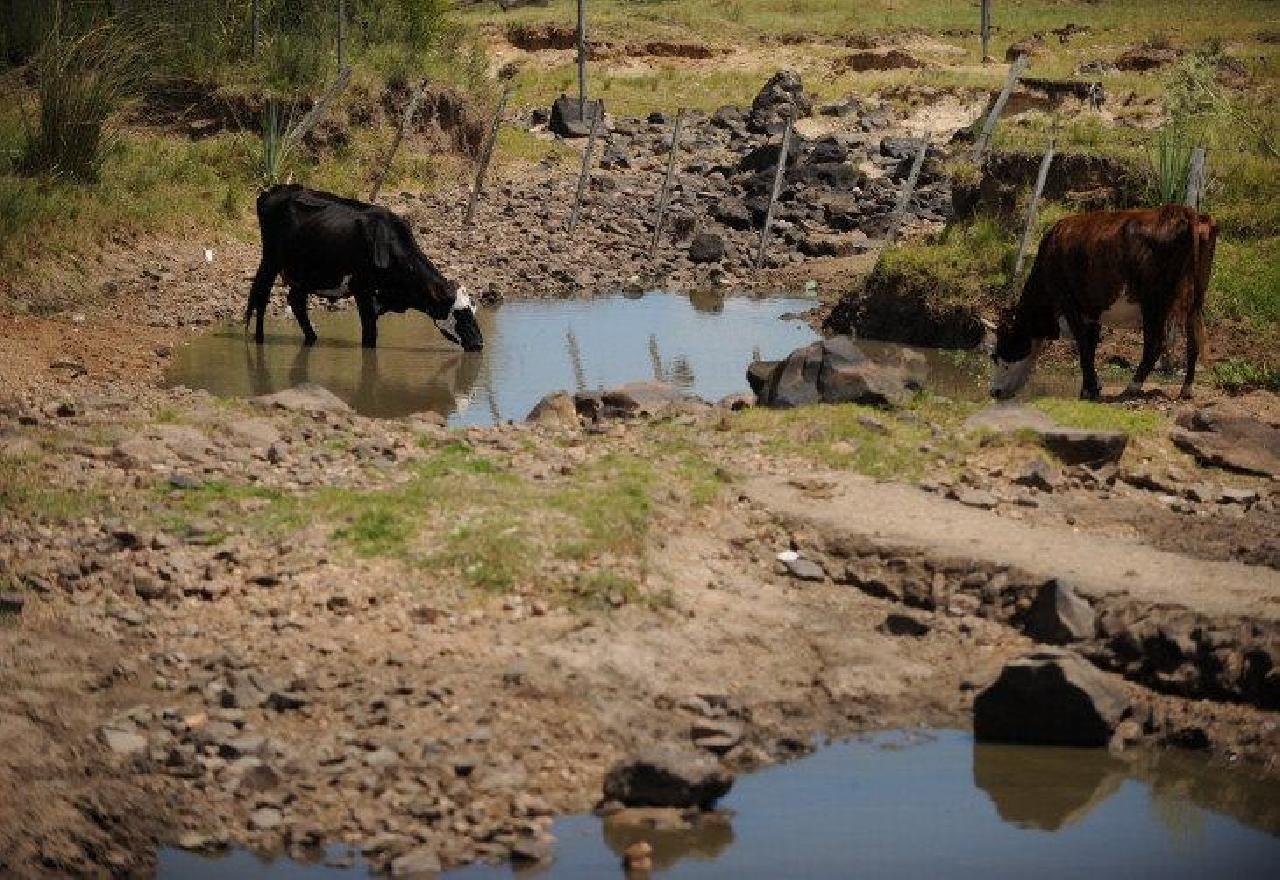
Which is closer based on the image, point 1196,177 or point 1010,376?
point 1010,376

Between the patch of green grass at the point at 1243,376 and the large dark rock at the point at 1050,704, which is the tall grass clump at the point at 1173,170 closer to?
the patch of green grass at the point at 1243,376

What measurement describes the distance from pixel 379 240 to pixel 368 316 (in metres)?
0.76

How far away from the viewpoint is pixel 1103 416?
44.3ft

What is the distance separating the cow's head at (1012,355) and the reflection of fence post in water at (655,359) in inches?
122

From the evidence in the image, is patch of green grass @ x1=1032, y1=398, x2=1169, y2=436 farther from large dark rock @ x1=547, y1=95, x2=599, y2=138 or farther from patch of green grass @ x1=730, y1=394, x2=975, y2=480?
large dark rock @ x1=547, y1=95, x2=599, y2=138

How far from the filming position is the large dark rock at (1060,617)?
941 cm

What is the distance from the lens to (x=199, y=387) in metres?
16.1

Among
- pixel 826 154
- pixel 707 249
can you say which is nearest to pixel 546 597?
pixel 707 249

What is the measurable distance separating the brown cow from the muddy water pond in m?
1.24

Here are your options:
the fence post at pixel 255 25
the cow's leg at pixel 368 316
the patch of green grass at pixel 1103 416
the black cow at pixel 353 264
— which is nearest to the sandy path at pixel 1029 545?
the patch of green grass at pixel 1103 416

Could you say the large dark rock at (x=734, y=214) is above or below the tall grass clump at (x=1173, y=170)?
below

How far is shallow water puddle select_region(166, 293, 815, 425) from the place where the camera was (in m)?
16.5

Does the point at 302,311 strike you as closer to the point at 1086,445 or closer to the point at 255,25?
the point at 1086,445

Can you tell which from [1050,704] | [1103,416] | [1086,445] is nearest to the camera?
[1050,704]
